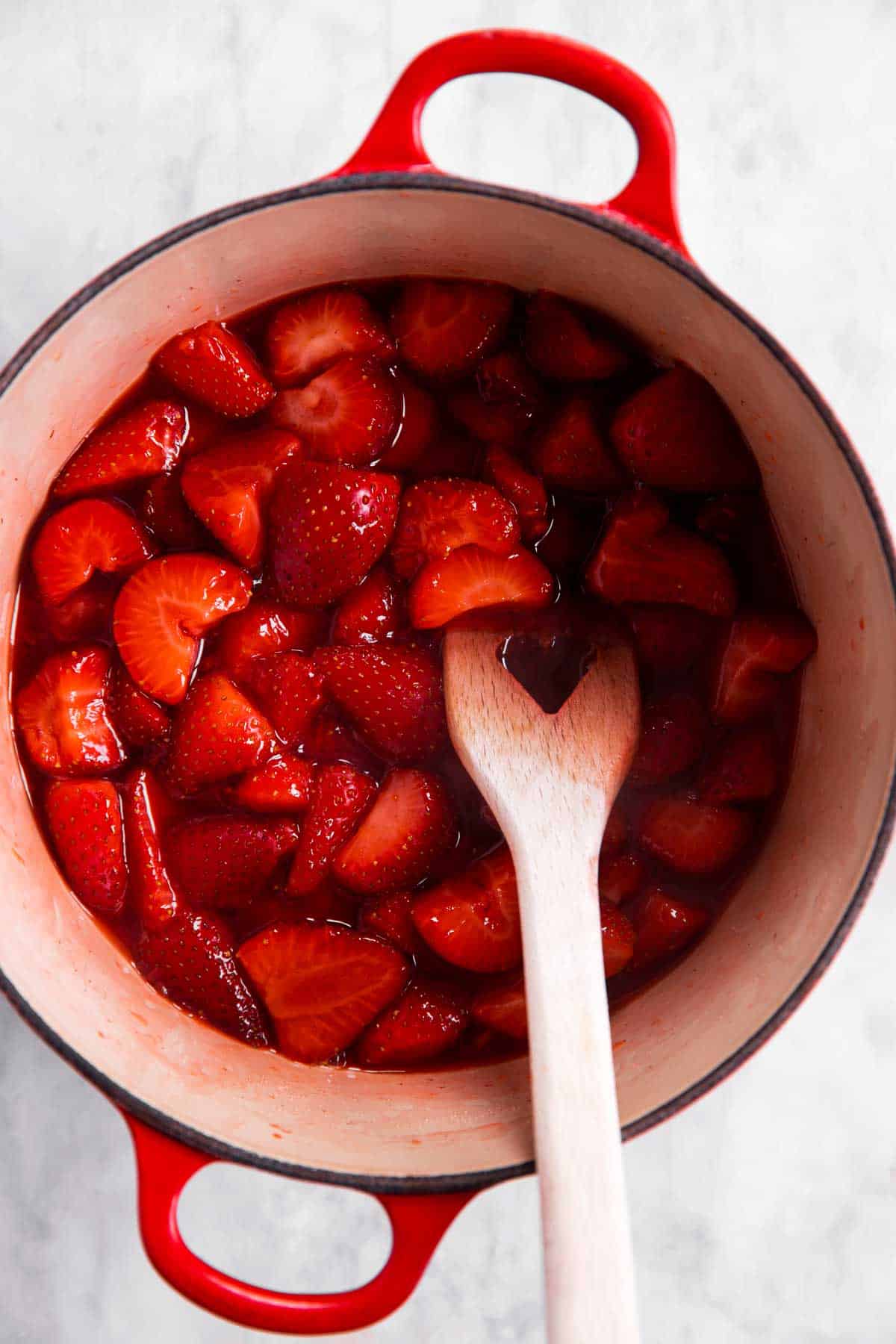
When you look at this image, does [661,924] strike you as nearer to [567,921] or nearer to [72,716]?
[567,921]

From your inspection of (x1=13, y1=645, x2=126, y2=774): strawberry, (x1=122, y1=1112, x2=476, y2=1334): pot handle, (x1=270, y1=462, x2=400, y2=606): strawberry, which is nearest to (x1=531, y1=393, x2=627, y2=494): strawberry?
(x1=270, y1=462, x2=400, y2=606): strawberry

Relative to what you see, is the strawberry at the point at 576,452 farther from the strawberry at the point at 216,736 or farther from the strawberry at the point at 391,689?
the strawberry at the point at 216,736

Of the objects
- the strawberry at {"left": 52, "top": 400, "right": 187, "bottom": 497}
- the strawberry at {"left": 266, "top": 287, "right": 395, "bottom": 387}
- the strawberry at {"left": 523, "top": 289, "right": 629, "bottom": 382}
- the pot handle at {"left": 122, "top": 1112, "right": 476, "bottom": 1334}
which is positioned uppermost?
the strawberry at {"left": 266, "top": 287, "right": 395, "bottom": 387}

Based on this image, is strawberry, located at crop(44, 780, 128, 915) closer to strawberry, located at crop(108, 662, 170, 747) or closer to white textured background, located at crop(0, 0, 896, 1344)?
strawberry, located at crop(108, 662, 170, 747)

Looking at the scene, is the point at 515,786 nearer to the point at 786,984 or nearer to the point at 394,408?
the point at 786,984

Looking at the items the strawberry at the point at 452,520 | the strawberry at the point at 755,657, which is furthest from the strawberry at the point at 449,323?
the strawberry at the point at 755,657

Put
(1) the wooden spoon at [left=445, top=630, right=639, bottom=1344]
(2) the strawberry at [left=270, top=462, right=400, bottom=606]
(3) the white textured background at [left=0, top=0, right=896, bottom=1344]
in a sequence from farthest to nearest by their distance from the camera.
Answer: (3) the white textured background at [left=0, top=0, right=896, bottom=1344]
(2) the strawberry at [left=270, top=462, right=400, bottom=606]
(1) the wooden spoon at [left=445, top=630, right=639, bottom=1344]
